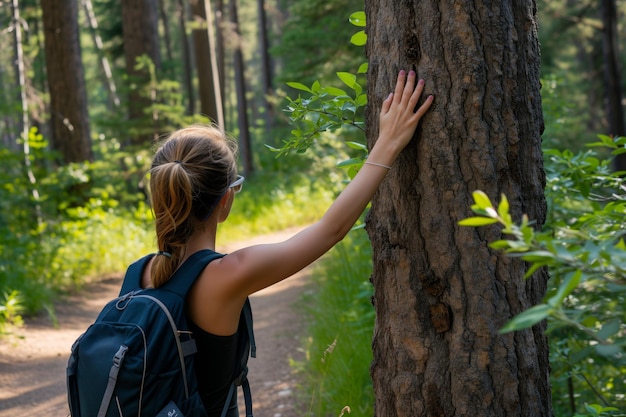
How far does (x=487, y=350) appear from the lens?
211 cm

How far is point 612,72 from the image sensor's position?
40.5 ft

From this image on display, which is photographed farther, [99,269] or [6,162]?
[99,269]

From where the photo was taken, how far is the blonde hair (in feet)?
7.57

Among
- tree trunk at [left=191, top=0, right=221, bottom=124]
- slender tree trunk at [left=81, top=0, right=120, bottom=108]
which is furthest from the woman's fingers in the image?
tree trunk at [left=191, top=0, right=221, bottom=124]

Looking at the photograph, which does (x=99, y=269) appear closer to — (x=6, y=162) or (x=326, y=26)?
(x=6, y=162)

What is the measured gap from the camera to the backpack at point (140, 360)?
6.87 ft

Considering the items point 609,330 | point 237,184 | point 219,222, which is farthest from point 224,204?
point 609,330

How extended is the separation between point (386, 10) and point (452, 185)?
0.67 m

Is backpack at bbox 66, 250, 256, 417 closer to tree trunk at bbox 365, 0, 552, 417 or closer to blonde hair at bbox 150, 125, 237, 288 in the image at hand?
blonde hair at bbox 150, 125, 237, 288

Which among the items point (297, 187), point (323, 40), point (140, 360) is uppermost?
point (323, 40)

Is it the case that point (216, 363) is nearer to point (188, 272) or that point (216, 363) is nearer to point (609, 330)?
point (188, 272)

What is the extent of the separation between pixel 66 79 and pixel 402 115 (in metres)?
10.7

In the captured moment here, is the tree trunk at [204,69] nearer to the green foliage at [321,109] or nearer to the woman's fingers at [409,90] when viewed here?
the green foliage at [321,109]

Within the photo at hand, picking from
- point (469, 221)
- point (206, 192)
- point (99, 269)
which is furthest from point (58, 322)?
point (469, 221)
